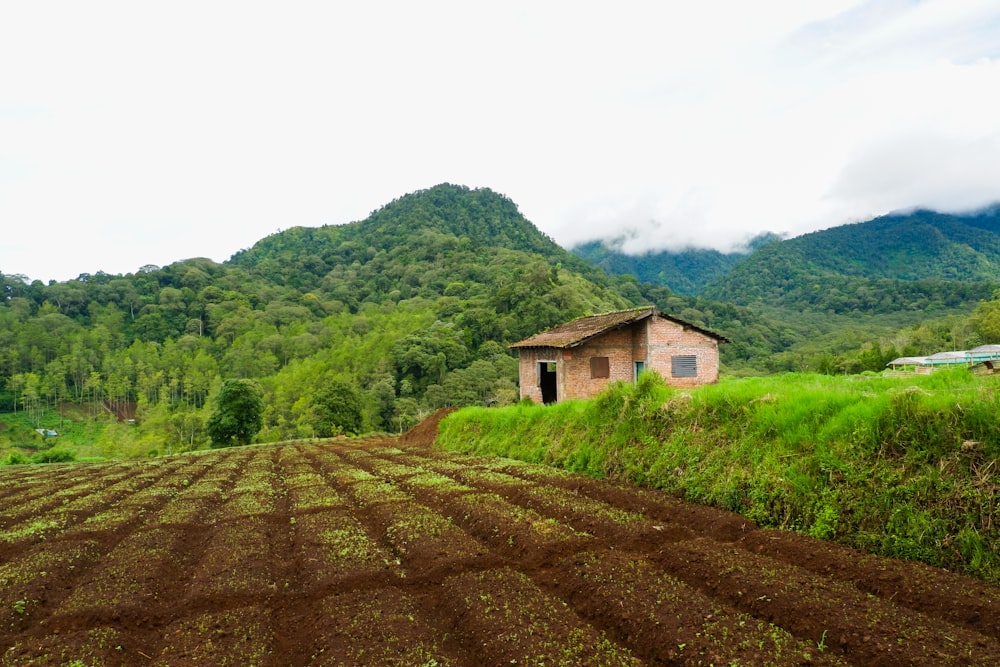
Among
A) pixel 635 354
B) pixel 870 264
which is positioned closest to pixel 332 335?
pixel 635 354

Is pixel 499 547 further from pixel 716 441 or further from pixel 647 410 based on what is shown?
pixel 647 410

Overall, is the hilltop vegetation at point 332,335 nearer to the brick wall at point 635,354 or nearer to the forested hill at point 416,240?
the forested hill at point 416,240

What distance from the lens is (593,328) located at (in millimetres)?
24109

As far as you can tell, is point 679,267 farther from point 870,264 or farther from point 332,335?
point 332,335

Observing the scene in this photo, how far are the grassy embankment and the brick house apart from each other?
923 cm

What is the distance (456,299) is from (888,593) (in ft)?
357

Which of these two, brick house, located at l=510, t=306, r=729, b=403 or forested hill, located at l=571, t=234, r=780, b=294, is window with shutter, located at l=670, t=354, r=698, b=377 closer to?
brick house, located at l=510, t=306, r=729, b=403

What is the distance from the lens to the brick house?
23047mm

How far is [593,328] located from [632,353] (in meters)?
2.11

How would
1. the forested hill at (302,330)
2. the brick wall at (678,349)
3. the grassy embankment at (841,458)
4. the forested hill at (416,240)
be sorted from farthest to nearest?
1. the forested hill at (416,240)
2. the forested hill at (302,330)
3. the brick wall at (678,349)
4. the grassy embankment at (841,458)

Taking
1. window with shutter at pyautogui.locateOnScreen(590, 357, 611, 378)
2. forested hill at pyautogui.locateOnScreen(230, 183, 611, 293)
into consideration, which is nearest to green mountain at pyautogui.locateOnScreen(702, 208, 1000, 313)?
forested hill at pyautogui.locateOnScreen(230, 183, 611, 293)

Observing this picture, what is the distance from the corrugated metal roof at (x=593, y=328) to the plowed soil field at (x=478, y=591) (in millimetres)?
12206

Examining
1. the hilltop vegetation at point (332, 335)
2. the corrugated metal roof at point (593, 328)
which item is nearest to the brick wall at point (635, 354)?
the corrugated metal roof at point (593, 328)

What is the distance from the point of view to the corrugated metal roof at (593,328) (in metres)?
22.9
